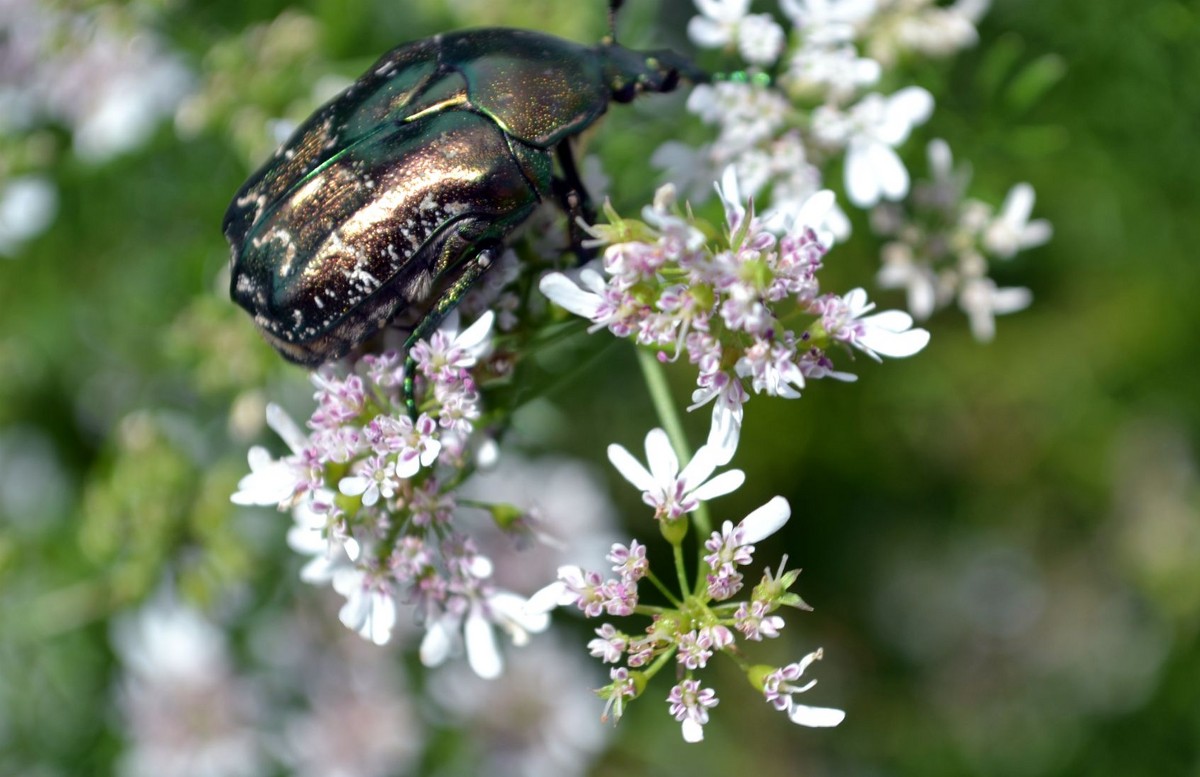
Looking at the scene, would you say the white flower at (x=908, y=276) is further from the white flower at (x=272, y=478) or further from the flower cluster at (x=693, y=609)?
the white flower at (x=272, y=478)

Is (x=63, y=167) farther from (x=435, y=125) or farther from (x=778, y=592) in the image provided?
(x=778, y=592)

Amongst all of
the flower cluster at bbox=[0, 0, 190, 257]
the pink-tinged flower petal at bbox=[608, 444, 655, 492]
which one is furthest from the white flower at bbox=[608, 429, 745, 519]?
the flower cluster at bbox=[0, 0, 190, 257]

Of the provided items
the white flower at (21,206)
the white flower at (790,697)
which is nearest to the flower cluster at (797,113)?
the white flower at (790,697)

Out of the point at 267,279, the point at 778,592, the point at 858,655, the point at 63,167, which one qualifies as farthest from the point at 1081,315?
the point at 63,167

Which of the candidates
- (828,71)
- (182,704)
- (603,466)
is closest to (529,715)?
(603,466)

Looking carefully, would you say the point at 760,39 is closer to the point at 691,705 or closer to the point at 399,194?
the point at 399,194

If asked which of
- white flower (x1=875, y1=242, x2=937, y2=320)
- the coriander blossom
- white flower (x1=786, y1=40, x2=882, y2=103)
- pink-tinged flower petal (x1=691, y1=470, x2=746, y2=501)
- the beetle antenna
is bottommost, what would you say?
white flower (x1=875, y1=242, x2=937, y2=320)

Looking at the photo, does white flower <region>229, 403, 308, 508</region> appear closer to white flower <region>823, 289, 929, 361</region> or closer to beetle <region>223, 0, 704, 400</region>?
beetle <region>223, 0, 704, 400</region>
